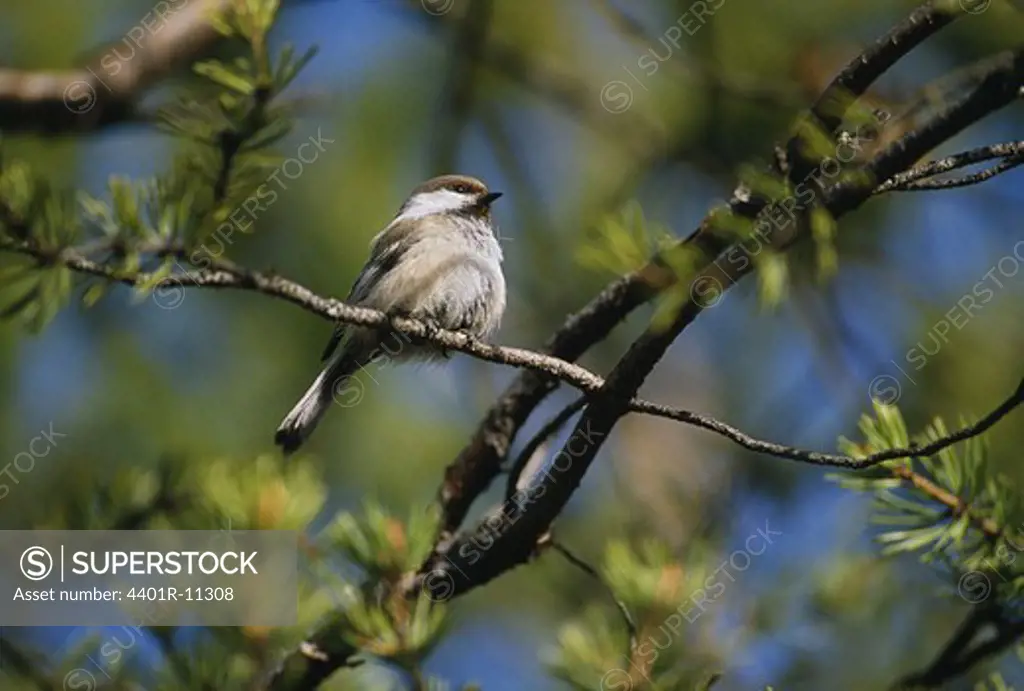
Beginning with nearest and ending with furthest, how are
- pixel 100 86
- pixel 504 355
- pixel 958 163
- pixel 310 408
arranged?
1. pixel 958 163
2. pixel 504 355
3. pixel 100 86
4. pixel 310 408

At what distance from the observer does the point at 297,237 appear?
3.52m

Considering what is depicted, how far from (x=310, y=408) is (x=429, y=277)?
28.9 inches

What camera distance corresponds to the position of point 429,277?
12.1 ft

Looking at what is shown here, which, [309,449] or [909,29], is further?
[309,449]

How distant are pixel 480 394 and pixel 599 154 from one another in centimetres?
120

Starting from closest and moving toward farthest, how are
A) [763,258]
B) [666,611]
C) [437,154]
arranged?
[763,258] < [666,611] < [437,154]

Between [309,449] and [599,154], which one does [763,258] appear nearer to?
[309,449]

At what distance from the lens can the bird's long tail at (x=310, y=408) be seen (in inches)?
119

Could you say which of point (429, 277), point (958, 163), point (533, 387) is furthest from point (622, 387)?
point (429, 277)

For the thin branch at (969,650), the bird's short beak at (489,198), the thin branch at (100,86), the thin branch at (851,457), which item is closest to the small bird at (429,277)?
the bird's short beak at (489,198)

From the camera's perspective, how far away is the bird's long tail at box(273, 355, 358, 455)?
3012 millimetres

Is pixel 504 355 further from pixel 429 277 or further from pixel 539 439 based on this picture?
pixel 429 277

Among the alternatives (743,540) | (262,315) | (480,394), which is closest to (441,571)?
(743,540)

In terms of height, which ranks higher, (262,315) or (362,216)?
(362,216)
